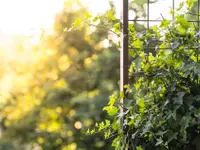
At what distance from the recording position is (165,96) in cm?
173

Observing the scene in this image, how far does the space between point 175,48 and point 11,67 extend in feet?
10.1

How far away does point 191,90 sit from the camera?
175 centimetres

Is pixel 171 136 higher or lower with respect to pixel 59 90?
higher

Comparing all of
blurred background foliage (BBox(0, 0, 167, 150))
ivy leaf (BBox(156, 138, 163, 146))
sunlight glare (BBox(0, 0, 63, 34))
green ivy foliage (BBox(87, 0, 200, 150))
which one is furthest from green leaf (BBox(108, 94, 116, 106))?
blurred background foliage (BBox(0, 0, 167, 150))

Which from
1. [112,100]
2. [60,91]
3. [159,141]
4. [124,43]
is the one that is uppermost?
[124,43]

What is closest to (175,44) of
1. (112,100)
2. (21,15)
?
(112,100)

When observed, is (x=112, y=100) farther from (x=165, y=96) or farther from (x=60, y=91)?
(x=60, y=91)

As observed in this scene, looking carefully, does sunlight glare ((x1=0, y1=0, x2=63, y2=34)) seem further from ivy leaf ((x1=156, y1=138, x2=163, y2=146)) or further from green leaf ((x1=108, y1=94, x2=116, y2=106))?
ivy leaf ((x1=156, y1=138, x2=163, y2=146))

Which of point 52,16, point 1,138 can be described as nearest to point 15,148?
point 1,138

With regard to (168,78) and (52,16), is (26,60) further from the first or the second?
(168,78)

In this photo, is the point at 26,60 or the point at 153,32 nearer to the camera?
the point at 153,32

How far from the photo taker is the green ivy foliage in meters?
1.69

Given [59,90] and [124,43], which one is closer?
[124,43]

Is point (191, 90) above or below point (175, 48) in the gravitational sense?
below
